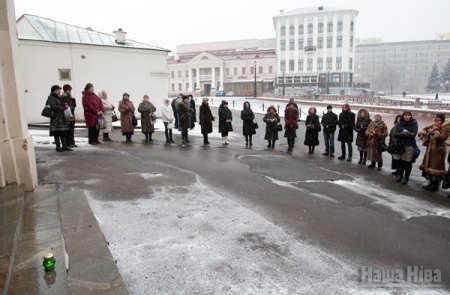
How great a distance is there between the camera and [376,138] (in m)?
9.29

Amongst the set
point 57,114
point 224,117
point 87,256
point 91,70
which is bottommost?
point 87,256

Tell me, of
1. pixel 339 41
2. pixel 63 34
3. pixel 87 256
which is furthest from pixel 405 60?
pixel 87 256

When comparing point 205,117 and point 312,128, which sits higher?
point 205,117

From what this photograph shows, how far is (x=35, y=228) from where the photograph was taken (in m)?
3.59

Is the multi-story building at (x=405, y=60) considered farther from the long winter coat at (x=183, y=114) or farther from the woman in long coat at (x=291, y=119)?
the long winter coat at (x=183, y=114)

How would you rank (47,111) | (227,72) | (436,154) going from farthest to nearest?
(227,72) < (47,111) < (436,154)

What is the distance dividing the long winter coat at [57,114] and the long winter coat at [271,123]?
6.51 meters

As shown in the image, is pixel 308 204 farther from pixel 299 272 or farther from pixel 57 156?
pixel 57 156

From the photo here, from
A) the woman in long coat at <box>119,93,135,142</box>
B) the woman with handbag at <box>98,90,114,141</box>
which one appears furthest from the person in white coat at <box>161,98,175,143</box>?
the woman with handbag at <box>98,90,114,141</box>

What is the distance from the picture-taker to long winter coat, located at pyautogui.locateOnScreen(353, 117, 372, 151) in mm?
9727

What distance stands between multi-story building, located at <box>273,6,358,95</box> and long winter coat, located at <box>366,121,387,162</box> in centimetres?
6357

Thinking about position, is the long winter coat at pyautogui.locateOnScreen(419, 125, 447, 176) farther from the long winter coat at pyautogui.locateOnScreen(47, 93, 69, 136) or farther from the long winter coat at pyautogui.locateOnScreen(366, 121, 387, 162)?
the long winter coat at pyautogui.locateOnScreen(47, 93, 69, 136)

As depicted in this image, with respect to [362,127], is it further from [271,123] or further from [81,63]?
[81,63]

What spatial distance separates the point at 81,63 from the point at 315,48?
64961mm
